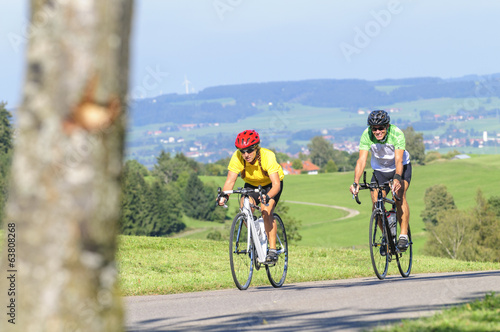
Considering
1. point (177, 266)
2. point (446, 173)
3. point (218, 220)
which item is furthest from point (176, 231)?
point (177, 266)

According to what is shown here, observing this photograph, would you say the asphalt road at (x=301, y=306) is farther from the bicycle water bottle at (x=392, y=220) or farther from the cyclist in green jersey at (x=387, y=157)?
the cyclist in green jersey at (x=387, y=157)

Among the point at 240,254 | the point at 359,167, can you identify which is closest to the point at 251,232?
the point at 240,254

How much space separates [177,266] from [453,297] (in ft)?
26.0

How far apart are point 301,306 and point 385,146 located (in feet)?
12.9

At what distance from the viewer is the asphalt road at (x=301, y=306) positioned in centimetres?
647

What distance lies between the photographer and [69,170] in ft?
11.3

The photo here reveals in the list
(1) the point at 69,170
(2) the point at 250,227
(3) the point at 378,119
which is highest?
(3) the point at 378,119

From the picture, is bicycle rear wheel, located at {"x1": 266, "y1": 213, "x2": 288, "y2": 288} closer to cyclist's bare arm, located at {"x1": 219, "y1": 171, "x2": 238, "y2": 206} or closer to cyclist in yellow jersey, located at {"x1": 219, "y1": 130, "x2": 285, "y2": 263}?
cyclist in yellow jersey, located at {"x1": 219, "y1": 130, "x2": 285, "y2": 263}

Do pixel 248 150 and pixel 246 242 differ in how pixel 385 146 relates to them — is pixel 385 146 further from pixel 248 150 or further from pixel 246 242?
pixel 246 242

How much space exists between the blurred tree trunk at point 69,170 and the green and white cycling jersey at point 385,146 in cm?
744

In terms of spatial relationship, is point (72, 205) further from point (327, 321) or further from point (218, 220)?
point (218, 220)

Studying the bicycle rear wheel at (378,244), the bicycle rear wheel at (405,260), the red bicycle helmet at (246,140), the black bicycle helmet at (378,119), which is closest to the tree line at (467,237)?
the bicycle rear wheel at (405,260)

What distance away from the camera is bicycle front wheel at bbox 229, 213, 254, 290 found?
30.9ft

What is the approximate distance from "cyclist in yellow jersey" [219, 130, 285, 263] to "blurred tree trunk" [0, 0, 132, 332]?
18.9 feet
